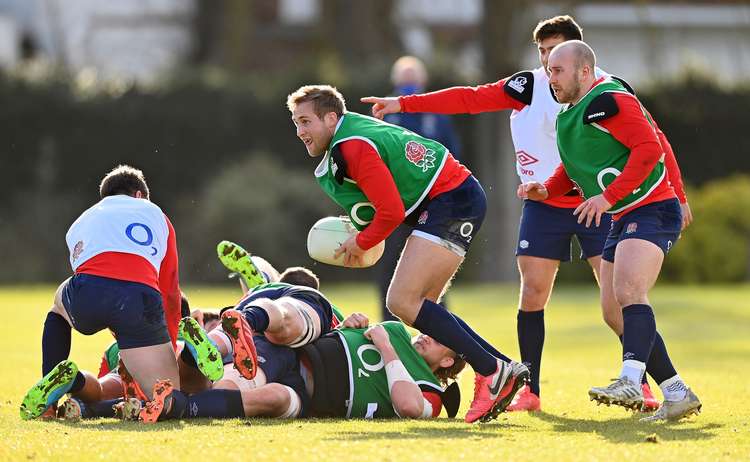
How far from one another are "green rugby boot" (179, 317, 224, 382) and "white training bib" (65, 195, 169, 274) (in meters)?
0.53

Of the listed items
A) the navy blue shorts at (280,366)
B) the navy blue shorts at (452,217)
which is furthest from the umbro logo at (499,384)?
the navy blue shorts at (280,366)

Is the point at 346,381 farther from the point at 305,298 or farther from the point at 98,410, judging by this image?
the point at 98,410

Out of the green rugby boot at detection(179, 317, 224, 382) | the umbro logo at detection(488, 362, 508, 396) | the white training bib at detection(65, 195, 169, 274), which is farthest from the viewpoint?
the white training bib at detection(65, 195, 169, 274)

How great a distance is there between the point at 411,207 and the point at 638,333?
4.43 ft

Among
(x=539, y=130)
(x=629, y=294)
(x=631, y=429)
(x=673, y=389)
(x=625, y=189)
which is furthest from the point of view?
(x=539, y=130)

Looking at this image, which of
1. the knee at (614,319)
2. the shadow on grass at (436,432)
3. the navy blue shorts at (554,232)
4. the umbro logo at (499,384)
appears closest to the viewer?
the shadow on grass at (436,432)

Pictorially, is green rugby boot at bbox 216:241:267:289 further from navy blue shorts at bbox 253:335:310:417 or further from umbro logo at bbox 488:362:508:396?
umbro logo at bbox 488:362:508:396

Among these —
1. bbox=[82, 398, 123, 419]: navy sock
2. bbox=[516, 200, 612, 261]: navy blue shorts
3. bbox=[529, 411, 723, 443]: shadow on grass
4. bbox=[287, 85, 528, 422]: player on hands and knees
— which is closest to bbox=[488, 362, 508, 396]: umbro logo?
bbox=[287, 85, 528, 422]: player on hands and knees

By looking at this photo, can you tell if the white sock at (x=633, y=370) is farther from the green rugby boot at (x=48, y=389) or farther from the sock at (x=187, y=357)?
the green rugby boot at (x=48, y=389)

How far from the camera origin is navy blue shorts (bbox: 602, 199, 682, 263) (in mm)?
6535

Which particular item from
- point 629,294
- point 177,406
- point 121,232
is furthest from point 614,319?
point 121,232

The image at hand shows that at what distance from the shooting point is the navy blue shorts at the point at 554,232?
7.47 meters

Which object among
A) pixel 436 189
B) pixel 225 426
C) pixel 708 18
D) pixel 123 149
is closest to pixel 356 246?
pixel 436 189

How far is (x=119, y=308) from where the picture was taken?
21.5 ft
